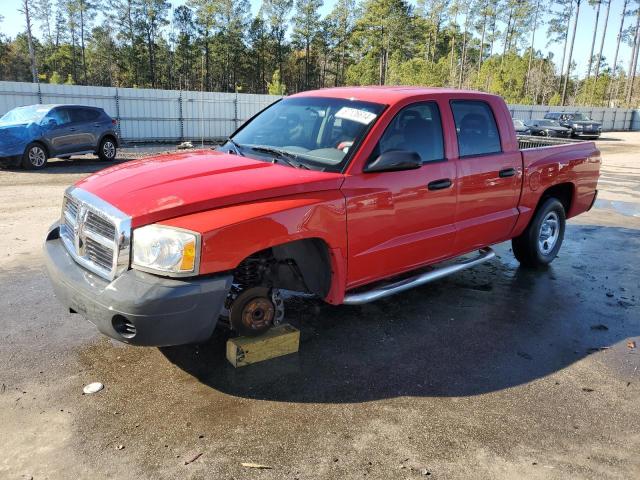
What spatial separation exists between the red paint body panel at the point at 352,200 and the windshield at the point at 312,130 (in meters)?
0.11

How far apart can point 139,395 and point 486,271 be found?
168 inches

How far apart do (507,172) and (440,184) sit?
1.12 m

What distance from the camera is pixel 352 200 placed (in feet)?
12.2

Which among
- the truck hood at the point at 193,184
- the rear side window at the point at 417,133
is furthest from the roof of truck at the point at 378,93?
the truck hood at the point at 193,184

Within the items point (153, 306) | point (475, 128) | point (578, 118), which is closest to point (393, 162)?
point (475, 128)

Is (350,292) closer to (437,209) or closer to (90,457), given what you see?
(437,209)

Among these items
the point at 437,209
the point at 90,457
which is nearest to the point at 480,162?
the point at 437,209

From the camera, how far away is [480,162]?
4.81m

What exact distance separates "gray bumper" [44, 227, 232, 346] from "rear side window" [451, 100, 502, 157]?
2685 mm

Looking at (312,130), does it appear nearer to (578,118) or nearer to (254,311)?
(254,311)

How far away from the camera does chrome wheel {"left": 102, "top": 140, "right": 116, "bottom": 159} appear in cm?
1530

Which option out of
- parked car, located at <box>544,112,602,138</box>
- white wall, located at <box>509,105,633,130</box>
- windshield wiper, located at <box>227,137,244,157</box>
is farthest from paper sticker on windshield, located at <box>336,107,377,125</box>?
white wall, located at <box>509,105,633,130</box>

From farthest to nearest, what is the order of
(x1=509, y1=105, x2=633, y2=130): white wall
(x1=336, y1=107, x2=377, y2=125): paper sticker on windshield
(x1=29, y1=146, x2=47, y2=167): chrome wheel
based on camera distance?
(x1=509, y1=105, x2=633, y2=130): white wall, (x1=29, y1=146, x2=47, y2=167): chrome wheel, (x1=336, y1=107, x2=377, y2=125): paper sticker on windshield

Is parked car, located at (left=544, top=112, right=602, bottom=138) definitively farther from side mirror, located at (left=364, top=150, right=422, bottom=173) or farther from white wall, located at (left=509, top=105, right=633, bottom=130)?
side mirror, located at (left=364, top=150, right=422, bottom=173)
